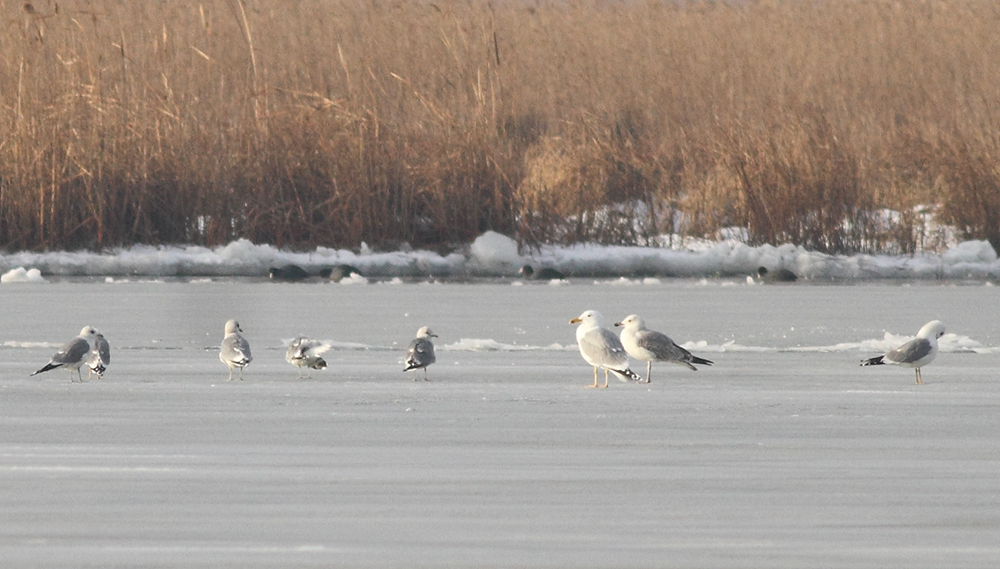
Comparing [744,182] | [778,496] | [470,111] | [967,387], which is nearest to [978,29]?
[744,182]

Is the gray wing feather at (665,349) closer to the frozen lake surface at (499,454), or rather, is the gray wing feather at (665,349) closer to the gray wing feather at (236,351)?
the frozen lake surface at (499,454)

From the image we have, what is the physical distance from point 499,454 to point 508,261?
7.92 metres

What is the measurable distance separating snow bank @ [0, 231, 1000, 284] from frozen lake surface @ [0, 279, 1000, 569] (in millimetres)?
3398

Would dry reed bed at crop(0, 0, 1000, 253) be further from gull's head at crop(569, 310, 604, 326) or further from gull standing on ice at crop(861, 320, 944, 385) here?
gull standing on ice at crop(861, 320, 944, 385)

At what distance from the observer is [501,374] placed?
21.5 ft

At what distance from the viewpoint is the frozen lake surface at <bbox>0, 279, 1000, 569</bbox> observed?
10.8ft

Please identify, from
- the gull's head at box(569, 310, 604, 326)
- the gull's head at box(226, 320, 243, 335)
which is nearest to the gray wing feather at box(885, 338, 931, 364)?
the gull's head at box(569, 310, 604, 326)

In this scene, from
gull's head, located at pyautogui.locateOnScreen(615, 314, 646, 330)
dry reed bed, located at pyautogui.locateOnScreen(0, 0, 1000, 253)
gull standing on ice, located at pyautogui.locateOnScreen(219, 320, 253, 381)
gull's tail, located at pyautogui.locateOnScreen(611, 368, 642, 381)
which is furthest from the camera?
dry reed bed, located at pyautogui.locateOnScreen(0, 0, 1000, 253)

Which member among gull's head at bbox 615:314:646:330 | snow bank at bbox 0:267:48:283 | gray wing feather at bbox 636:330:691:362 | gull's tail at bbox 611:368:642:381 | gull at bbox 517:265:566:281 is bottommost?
gull's tail at bbox 611:368:642:381

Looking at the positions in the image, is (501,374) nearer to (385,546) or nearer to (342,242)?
(385,546)

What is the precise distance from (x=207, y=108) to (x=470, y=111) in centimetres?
221

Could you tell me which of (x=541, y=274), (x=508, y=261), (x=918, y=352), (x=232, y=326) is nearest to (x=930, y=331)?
(x=918, y=352)

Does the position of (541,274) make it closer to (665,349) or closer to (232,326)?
(232,326)

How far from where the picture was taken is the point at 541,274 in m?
12.1
